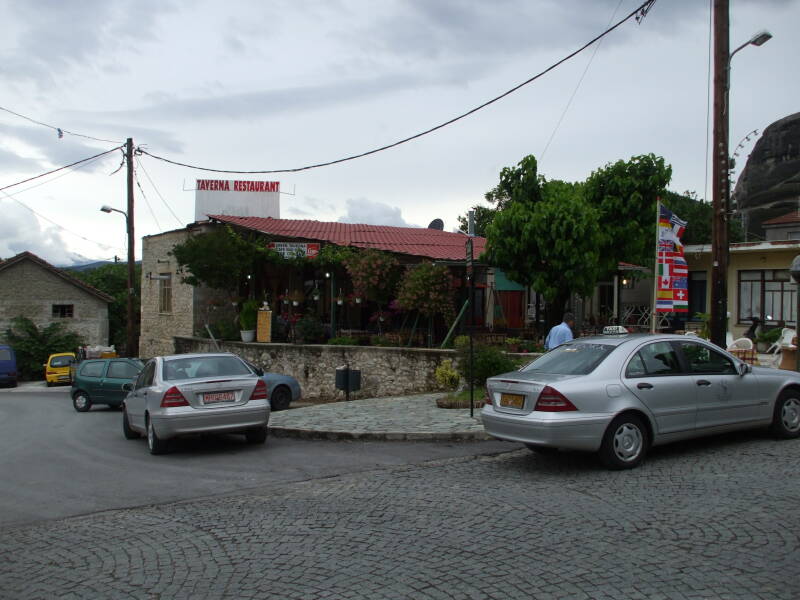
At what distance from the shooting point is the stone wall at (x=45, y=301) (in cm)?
4000

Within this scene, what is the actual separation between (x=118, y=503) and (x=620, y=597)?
197 inches

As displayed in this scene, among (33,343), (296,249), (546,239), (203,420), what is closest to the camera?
(203,420)

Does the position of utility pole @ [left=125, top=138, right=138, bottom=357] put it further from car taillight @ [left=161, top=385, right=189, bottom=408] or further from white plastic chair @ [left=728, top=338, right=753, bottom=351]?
white plastic chair @ [left=728, top=338, right=753, bottom=351]

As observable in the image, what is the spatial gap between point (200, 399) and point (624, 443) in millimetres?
5617

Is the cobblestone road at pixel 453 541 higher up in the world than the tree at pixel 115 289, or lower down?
lower down

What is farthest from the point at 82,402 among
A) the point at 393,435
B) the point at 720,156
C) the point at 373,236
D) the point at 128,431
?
the point at 720,156

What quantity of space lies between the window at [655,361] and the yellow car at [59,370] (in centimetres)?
3207

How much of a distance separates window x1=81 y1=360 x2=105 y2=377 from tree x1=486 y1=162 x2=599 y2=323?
11.4 metres

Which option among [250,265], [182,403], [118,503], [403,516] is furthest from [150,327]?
[403,516]

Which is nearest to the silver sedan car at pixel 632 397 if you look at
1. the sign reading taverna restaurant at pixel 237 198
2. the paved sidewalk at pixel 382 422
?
the paved sidewalk at pixel 382 422

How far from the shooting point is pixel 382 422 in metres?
11.2

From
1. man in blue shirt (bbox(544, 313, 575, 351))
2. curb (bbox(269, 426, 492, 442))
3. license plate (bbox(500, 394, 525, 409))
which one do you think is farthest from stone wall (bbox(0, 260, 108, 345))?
license plate (bbox(500, 394, 525, 409))

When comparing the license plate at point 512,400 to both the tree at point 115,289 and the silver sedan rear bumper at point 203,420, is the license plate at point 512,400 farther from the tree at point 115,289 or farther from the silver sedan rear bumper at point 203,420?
the tree at point 115,289

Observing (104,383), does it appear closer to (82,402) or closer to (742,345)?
(82,402)
